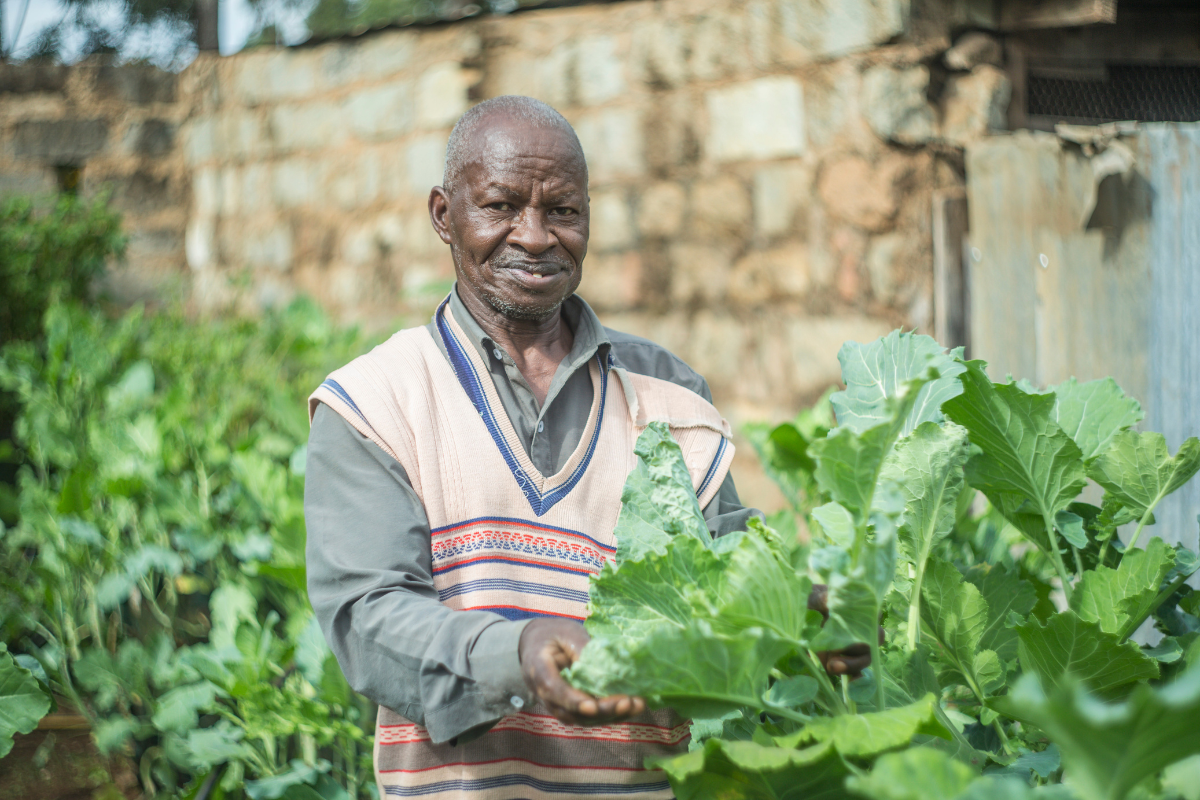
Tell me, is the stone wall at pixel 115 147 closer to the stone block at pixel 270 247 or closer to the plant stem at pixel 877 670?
the stone block at pixel 270 247

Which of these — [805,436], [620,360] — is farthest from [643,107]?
[620,360]

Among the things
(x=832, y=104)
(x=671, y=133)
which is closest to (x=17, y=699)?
(x=832, y=104)

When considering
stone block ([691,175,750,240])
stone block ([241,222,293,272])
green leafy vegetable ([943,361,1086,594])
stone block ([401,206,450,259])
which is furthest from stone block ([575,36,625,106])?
green leafy vegetable ([943,361,1086,594])

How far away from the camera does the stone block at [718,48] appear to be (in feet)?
12.3

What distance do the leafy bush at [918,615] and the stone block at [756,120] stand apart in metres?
2.48

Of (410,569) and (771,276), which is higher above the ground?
(771,276)

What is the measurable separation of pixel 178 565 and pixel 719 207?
2.35m

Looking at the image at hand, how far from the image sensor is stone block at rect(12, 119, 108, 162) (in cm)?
576

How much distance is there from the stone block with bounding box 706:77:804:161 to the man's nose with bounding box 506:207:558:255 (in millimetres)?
2250

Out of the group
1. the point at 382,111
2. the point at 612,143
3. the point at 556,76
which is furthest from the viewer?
the point at 382,111

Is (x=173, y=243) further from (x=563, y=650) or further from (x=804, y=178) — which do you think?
(x=563, y=650)

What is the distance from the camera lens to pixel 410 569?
1.34 m

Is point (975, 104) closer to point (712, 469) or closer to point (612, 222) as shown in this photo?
point (612, 222)

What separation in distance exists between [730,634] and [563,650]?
22cm
